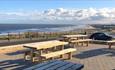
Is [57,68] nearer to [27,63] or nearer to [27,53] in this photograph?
[27,63]

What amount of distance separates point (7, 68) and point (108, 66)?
4.24 metres

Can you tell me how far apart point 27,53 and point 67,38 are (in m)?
6.62

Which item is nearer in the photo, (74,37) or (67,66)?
(67,66)

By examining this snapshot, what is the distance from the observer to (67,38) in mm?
17094

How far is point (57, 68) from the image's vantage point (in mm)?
5930

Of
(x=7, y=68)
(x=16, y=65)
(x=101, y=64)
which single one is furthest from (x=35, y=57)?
(x=101, y=64)

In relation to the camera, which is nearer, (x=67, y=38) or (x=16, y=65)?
(x=16, y=65)

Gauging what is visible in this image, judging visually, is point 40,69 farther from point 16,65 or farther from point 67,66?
point 16,65

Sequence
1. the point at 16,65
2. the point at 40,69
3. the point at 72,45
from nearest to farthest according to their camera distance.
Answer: the point at 40,69
the point at 16,65
the point at 72,45

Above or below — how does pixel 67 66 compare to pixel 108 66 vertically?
above

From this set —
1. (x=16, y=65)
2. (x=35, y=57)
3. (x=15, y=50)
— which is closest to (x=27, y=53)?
(x=35, y=57)

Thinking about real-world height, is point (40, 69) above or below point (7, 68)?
above

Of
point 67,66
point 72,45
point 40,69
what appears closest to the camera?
point 40,69

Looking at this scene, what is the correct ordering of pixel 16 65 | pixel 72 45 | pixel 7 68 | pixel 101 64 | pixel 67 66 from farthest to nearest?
pixel 72 45, pixel 101 64, pixel 16 65, pixel 7 68, pixel 67 66
